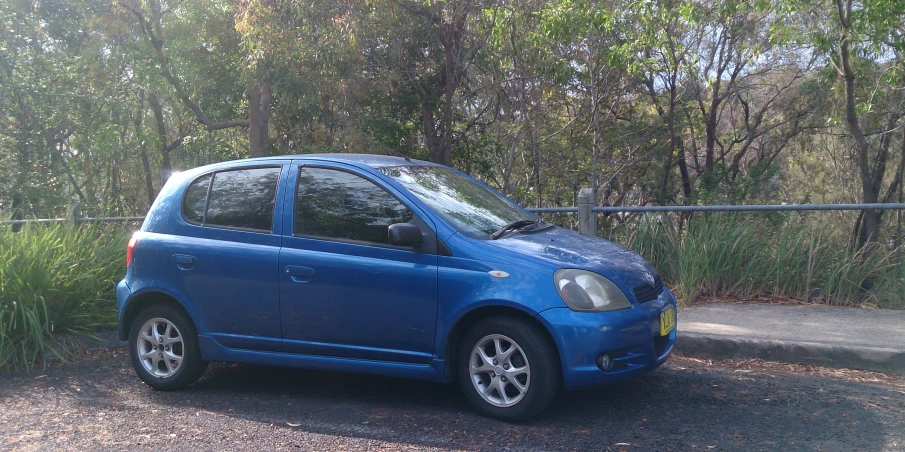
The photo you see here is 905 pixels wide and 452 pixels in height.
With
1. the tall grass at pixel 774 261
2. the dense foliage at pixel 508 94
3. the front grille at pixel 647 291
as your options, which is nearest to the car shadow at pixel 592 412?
the front grille at pixel 647 291

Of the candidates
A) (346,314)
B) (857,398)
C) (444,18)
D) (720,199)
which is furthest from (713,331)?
(720,199)

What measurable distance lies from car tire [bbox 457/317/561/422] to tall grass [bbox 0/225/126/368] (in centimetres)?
435

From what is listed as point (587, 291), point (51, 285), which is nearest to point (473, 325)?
A: point (587, 291)

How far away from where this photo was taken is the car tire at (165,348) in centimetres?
574

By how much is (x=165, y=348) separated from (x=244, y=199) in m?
1.29

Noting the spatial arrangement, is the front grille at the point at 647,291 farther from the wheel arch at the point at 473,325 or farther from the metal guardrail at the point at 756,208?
→ the metal guardrail at the point at 756,208

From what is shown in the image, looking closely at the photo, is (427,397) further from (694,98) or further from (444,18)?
(694,98)

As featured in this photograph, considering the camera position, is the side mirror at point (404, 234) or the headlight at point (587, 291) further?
the side mirror at point (404, 234)

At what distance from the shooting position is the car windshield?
5.23 m

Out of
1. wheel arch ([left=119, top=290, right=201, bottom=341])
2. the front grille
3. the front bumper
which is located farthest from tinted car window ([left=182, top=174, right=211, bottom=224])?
the front grille

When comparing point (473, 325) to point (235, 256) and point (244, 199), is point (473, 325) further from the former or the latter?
point (244, 199)

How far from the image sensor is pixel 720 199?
14.3 m

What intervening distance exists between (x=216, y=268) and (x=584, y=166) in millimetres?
11908

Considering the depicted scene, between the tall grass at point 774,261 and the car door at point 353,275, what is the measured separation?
4.03 m
